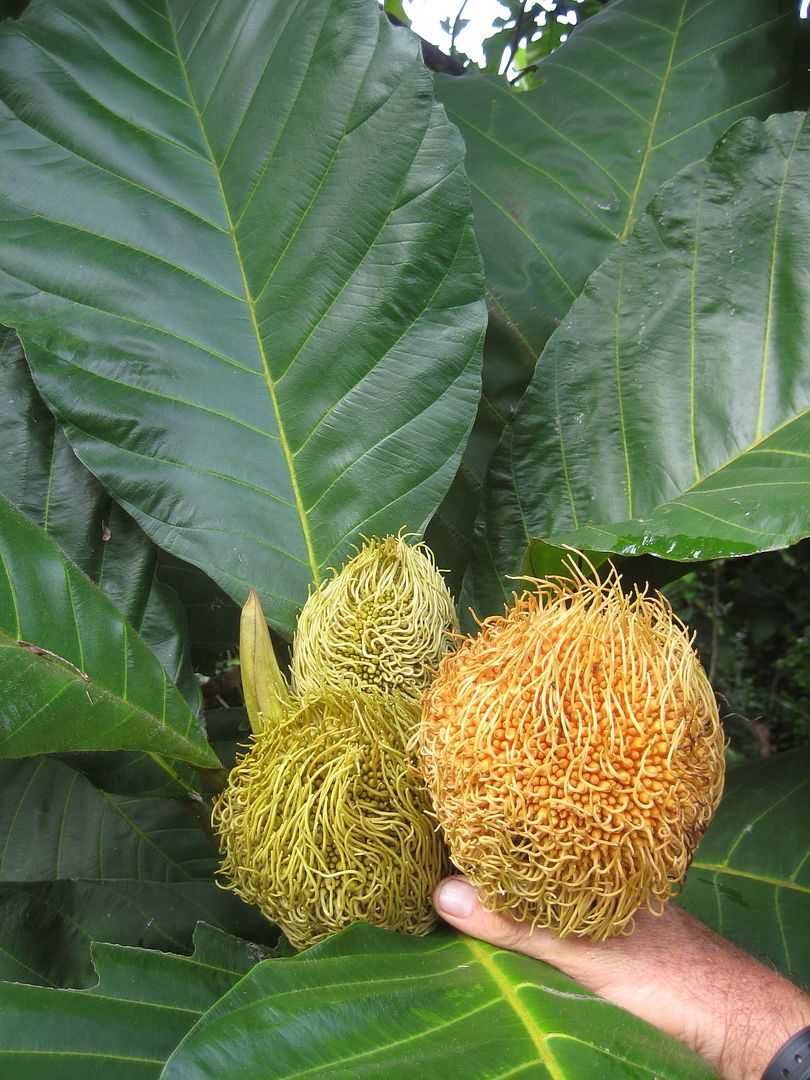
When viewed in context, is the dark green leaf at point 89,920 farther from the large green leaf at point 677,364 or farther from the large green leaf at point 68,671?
the large green leaf at point 677,364

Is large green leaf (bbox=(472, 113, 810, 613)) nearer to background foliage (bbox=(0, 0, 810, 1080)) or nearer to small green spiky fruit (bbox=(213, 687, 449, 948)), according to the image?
background foliage (bbox=(0, 0, 810, 1080))

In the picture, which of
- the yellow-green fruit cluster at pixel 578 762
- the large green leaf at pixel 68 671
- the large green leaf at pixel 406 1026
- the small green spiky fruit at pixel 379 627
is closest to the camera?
the large green leaf at pixel 406 1026

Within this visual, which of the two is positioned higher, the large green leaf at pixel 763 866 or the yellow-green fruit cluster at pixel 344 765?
the yellow-green fruit cluster at pixel 344 765

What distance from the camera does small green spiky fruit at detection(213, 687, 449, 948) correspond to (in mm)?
929

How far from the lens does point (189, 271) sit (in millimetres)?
1312

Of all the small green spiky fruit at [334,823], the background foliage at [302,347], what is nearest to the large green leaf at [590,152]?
the background foliage at [302,347]

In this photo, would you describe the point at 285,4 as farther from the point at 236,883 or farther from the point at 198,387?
the point at 236,883

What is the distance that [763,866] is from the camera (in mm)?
1406

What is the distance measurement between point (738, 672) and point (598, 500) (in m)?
4.56

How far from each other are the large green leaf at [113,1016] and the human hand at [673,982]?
0.91ft

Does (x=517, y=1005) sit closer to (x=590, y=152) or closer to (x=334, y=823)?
(x=334, y=823)

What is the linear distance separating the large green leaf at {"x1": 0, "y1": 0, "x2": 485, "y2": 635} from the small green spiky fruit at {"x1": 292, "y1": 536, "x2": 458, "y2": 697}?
0.19 m

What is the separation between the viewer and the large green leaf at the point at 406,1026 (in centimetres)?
72

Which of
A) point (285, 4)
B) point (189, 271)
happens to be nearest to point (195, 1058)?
point (189, 271)
